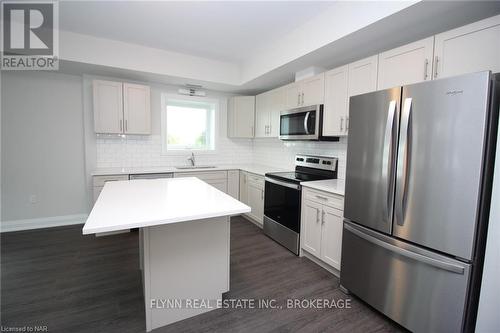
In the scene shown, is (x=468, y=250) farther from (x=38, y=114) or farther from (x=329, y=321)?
(x=38, y=114)

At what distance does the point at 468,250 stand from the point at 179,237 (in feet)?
6.03

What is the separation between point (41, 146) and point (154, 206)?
3.23 metres

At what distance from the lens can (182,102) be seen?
4465 mm

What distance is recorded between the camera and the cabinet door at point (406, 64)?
6.17 feet

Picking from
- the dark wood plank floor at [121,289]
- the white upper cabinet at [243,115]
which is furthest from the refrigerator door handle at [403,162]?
the white upper cabinet at [243,115]

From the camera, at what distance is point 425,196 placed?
5.00 ft

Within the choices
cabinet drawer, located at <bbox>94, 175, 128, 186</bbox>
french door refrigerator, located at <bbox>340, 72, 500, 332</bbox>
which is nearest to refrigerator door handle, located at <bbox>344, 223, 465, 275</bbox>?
french door refrigerator, located at <bbox>340, 72, 500, 332</bbox>

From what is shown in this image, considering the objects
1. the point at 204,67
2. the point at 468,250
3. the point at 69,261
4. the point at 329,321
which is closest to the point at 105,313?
the point at 69,261

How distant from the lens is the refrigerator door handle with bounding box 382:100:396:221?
170 cm

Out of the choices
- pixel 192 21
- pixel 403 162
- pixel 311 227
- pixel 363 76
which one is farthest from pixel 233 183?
pixel 403 162

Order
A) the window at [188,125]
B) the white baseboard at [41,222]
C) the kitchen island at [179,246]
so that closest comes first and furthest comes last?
the kitchen island at [179,246] → the white baseboard at [41,222] → the window at [188,125]

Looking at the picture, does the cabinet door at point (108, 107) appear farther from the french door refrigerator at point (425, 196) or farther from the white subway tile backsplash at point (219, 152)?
the french door refrigerator at point (425, 196)
